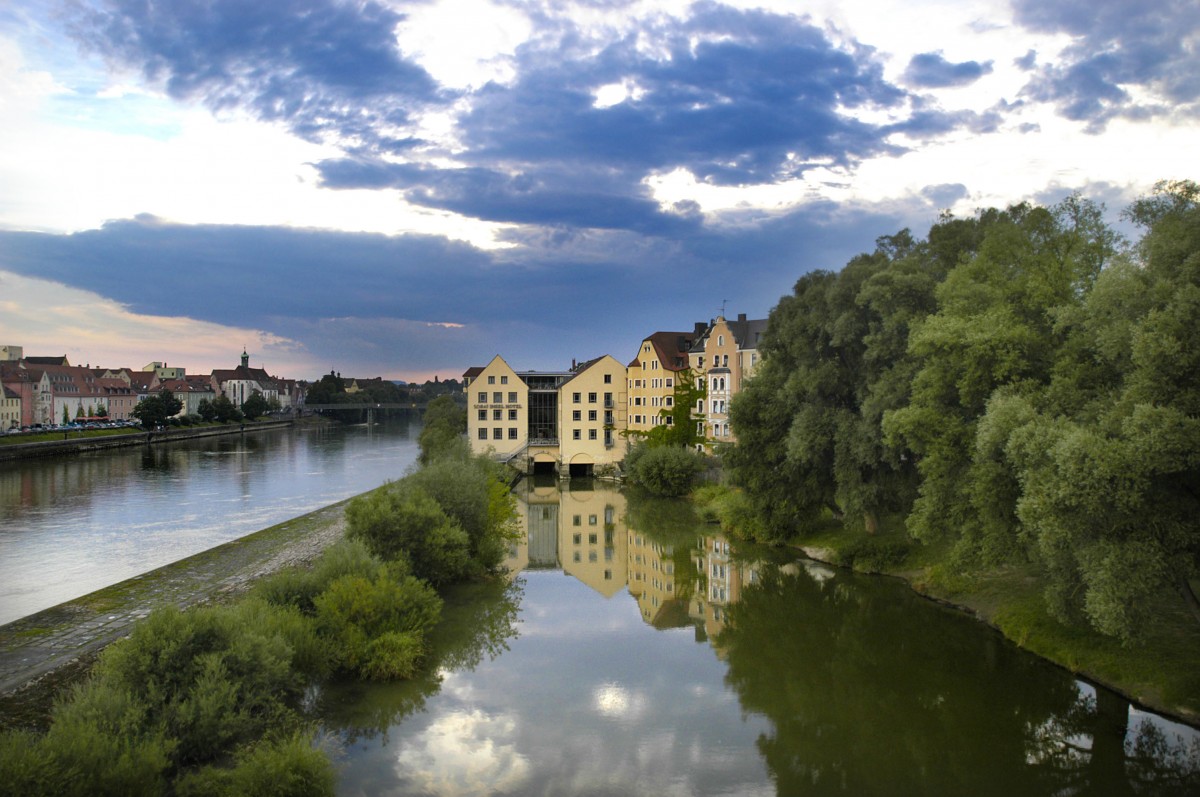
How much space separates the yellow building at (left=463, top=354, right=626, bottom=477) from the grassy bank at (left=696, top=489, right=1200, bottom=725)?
34775 millimetres

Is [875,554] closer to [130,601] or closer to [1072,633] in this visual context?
[1072,633]

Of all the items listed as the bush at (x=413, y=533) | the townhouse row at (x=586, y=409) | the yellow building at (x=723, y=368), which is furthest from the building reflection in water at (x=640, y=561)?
the townhouse row at (x=586, y=409)

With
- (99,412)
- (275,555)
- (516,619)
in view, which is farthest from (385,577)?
(99,412)

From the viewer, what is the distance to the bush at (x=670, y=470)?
50625 mm

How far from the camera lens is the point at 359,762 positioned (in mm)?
14086

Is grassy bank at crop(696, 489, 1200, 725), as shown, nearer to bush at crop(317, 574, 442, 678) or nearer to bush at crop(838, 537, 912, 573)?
A: bush at crop(838, 537, 912, 573)

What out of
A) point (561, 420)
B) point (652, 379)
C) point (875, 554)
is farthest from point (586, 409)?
point (875, 554)

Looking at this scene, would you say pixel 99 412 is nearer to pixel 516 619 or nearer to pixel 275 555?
pixel 275 555

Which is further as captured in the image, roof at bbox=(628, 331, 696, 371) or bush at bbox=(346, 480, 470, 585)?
roof at bbox=(628, 331, 696, 371)

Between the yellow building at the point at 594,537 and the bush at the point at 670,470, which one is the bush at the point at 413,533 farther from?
the bush at the point at 670,470

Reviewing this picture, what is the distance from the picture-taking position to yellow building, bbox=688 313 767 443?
57.5m

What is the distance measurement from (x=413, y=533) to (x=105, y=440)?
80448 millimetres

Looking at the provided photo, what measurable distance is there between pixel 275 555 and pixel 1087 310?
80.0 ft

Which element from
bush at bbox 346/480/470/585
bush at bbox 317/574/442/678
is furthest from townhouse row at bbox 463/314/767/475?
bush at bbox 317/574/442/678
